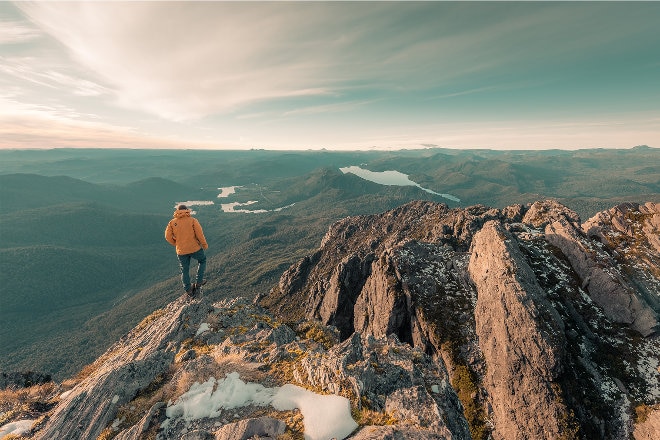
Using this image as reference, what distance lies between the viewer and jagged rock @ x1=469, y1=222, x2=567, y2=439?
42.2 metres

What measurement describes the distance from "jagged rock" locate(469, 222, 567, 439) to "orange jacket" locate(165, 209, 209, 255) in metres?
49.8

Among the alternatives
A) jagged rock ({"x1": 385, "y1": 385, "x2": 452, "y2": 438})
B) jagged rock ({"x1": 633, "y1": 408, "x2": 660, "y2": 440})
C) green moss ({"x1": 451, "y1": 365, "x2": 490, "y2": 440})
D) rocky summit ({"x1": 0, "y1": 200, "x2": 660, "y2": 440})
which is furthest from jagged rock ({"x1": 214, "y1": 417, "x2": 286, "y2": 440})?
jagged rock ({"x1": 633, "y1": 408, "x2": 660, "y2": 440})

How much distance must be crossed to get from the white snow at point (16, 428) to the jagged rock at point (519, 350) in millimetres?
56819

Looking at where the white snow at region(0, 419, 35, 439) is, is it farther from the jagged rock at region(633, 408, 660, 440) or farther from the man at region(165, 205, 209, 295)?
the jagged rock at region(633, 408, 660, 440)

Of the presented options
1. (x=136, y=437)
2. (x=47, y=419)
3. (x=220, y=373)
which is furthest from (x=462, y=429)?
(x=47, y=419)

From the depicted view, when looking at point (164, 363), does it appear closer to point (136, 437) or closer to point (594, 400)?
point (136, 437)

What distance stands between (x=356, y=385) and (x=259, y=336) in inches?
539

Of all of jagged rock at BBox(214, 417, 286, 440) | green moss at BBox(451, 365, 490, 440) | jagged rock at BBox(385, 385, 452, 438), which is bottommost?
green moss at BBox(451, 365, 490, 440)

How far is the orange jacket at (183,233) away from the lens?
26641 millimetres

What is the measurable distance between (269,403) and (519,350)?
46.6 m

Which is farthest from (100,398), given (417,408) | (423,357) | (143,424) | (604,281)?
(604,281)

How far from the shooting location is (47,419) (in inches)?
677

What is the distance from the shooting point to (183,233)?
26.6 meters

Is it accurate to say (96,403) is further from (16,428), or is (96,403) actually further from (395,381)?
(395,381)
